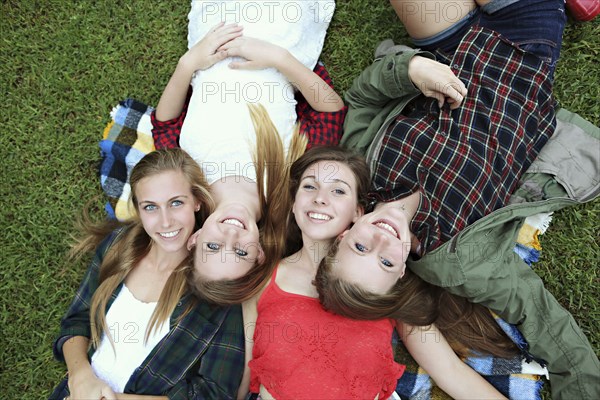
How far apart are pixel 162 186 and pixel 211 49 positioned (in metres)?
0.68

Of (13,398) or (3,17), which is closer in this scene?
(13,398)

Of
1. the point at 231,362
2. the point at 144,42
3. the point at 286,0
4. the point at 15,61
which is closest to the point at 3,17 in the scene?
the point at 15,61

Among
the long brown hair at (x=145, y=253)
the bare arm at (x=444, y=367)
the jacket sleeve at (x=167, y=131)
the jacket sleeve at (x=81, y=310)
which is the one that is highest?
the jacket sleeve at (x=167, y=131)

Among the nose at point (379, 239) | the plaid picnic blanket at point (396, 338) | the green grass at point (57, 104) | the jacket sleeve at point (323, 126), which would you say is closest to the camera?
the nose at point (379, 239)

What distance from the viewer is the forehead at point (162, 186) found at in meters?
1.97

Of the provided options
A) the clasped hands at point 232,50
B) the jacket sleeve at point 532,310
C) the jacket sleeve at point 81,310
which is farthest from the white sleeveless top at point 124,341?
the jacket sleeve at point 532,310

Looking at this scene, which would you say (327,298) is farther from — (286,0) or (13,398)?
(13,398)

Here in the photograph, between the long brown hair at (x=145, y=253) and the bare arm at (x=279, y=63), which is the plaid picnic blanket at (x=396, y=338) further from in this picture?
the bare arm at (x=279, y=63)

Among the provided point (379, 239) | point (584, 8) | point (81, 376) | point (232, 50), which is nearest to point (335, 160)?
point (379, 239)

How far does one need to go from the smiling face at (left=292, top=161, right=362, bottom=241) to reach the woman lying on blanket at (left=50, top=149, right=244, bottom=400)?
0.44 m

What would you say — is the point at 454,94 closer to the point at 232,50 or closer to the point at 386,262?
the point at 386,262

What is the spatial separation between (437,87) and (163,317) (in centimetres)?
149

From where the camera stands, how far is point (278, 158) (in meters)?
2.15

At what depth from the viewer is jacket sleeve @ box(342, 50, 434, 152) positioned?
2.02 metres
